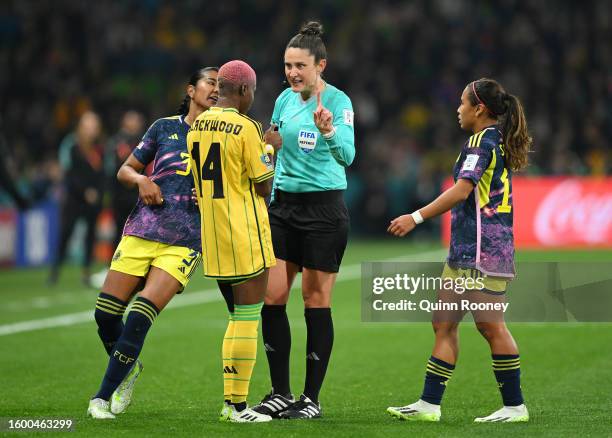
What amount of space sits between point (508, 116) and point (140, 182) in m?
2.29

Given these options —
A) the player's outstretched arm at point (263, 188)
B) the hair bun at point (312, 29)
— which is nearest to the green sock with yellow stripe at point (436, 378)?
the player's outstretched arm at point (263, 188)

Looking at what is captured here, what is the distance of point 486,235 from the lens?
6.56 m

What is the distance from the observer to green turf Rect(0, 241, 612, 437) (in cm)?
651

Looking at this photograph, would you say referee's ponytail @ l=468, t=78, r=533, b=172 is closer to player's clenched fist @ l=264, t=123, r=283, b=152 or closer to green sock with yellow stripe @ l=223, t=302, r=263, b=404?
player's clenched fist @ l=264, t=123, r=283, b=152

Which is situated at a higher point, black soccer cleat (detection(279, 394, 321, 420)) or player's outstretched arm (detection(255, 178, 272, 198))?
player's outstretched arm (detection(255, 178, 272, 198))

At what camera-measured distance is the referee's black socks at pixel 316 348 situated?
693cm

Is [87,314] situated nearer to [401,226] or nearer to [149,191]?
[149,191]

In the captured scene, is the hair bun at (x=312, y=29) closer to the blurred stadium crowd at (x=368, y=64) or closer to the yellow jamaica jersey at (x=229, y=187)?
the yellow jamaica jersey at (x=229, y=187)

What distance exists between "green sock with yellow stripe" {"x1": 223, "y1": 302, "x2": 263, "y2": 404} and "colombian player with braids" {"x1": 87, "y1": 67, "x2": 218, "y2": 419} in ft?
1.78

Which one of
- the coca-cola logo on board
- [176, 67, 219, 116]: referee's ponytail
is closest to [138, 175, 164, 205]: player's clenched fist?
[176, 67, 219, 116]: referee's ponytail

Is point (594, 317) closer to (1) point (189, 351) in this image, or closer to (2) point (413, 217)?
(2) point (413, 217)

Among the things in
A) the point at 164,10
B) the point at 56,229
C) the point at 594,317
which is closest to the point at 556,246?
the point at 56,229

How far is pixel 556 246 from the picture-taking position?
70.9ft

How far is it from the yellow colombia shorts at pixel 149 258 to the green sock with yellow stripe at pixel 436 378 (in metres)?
1.63
